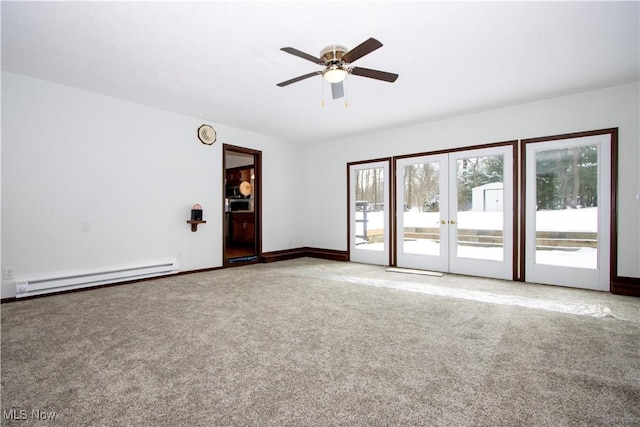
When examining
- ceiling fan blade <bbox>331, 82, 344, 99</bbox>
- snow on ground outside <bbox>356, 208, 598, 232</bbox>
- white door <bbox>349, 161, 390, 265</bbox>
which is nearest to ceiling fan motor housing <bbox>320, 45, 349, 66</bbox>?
ceiling fan blade <bbox>331, 82, 344, 99</bbox>

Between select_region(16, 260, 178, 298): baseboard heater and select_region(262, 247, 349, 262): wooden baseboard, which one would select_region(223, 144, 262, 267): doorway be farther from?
select_region(16, 260, 178, 298): baseboard heater

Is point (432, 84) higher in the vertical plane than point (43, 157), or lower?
higher

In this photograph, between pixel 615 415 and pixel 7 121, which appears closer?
pixel 615 415

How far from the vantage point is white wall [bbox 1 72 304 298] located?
3.66 metres

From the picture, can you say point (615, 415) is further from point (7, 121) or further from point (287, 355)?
point (7, 121)

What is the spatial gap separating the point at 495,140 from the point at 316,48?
11.1 feet

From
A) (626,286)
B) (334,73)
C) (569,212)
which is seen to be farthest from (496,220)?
(334,73)

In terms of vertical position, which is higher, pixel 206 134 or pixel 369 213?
pixel 206 134

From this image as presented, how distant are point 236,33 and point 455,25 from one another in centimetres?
198

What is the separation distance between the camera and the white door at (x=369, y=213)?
239 inches

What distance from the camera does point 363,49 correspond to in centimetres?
257

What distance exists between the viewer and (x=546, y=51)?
10.1 feet

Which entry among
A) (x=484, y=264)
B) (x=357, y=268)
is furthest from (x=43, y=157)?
(x=484, y=264)

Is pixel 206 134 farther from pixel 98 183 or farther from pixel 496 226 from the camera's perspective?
pixel 496 226
